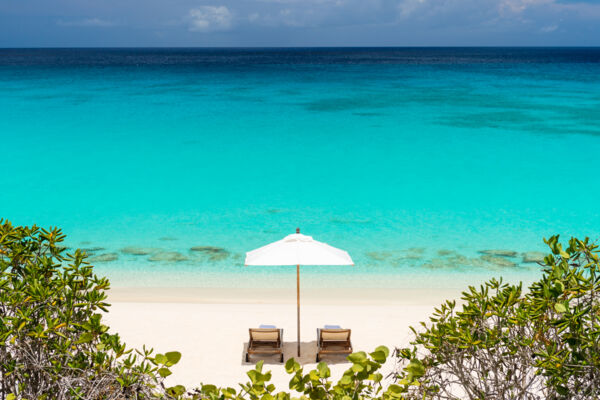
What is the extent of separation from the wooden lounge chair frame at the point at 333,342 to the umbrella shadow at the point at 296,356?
126mm

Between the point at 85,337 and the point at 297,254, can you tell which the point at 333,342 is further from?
the point at 85,337

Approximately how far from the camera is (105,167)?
19.0 metres

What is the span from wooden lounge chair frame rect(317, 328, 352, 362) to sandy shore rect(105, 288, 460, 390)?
155mm

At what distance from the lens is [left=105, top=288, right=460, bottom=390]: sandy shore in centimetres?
632

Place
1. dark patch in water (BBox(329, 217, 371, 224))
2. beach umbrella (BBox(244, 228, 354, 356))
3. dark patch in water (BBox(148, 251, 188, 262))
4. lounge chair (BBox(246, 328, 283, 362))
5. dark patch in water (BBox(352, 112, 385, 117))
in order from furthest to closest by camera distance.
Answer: dark patch in water (BBox(352, 112, 385, 117)), dark patch in water (BBox(329, 217, 371, 224)), dark patch in water (BBox(148, 251, 188, 262)), lounge chair (BBox(246, 328, 283, 362)), beach umbrella (BBox(244, 228, 354, 356))

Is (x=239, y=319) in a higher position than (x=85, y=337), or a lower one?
higher

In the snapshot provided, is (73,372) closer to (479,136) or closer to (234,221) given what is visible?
(234,221)

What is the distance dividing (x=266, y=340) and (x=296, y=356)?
1.41 ft

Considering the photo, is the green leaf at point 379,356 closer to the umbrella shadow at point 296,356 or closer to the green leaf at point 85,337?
the green leaf at point 85,337

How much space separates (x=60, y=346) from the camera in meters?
3.28

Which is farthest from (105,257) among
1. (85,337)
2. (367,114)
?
(367,114)

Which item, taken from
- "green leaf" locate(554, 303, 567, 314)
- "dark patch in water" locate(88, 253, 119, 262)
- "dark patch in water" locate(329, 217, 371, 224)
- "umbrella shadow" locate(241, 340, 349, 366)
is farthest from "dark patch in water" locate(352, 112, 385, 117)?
"green leaf" locate(554, 303, 567, 314)

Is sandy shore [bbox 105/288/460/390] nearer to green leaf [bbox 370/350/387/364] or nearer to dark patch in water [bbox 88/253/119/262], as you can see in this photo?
dark patch in water [bbox 88/253/119/262]

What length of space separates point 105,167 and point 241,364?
14.4 metres
